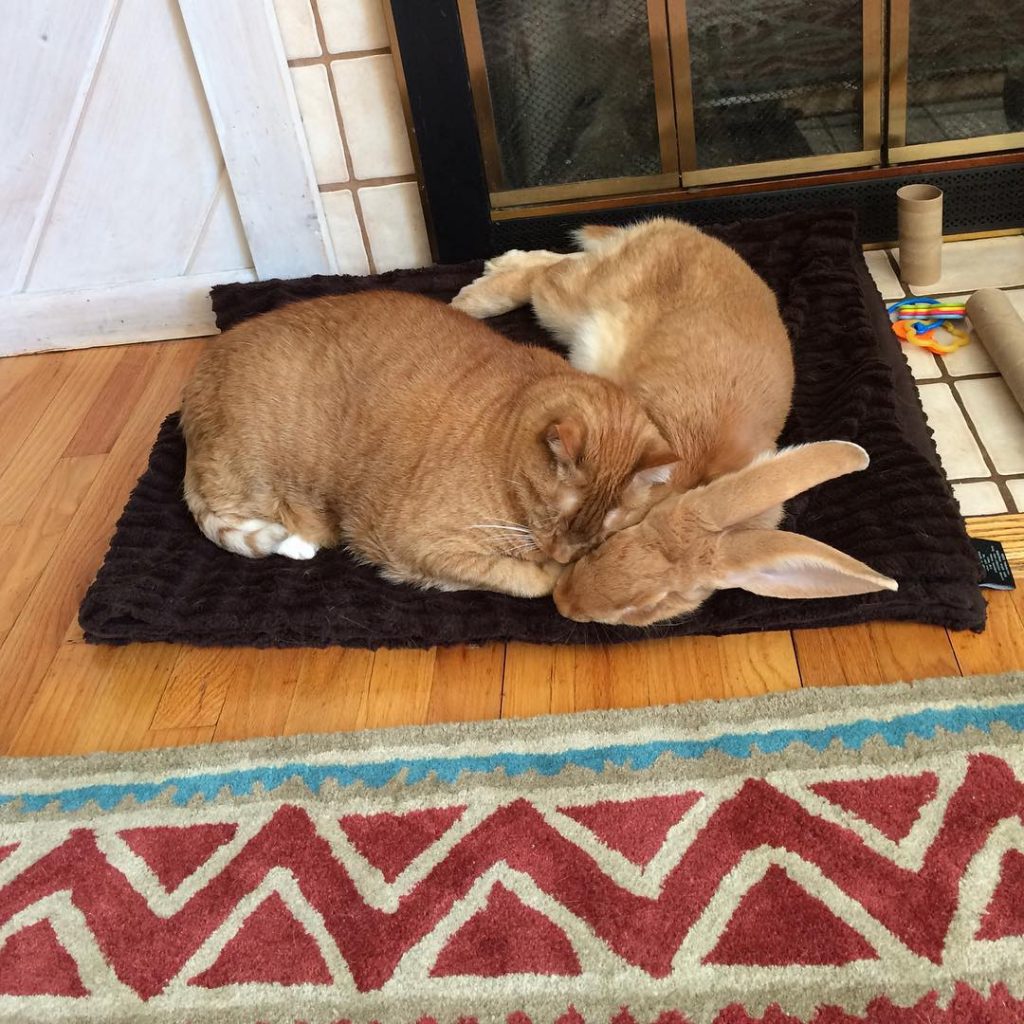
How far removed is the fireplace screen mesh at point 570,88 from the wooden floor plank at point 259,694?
1562mm

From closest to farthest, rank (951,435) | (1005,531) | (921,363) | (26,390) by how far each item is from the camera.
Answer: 1. (1005,531)
2. (951,435)
3. (921,363)
4. (26,390)

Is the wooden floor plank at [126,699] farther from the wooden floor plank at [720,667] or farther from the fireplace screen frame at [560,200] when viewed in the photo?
the fireplace screen frame at [560,200]

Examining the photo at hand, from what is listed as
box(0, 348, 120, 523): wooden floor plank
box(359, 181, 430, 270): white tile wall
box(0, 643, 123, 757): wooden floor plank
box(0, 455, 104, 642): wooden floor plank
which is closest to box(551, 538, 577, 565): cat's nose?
box(0, 643, 123, 757): wooden floor plank

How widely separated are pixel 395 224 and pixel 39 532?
1252 mm

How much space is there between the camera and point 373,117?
8.83ft

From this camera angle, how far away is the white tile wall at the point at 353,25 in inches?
100

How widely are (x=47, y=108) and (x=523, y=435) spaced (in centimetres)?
178

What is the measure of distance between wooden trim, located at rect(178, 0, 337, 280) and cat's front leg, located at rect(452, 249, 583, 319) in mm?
505

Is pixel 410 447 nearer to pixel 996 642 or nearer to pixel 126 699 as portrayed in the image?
pixel 126 699

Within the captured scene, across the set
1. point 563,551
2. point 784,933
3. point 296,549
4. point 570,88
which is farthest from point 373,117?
point 784,933

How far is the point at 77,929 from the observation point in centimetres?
145

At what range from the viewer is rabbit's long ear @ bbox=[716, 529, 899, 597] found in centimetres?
146

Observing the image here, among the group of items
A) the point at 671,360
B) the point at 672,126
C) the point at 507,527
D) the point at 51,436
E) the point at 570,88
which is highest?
the point at 570,88

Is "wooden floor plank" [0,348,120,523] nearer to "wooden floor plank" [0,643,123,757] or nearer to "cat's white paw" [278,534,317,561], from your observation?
"wooden floor plank" [0,643,123,757]
